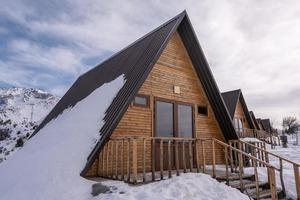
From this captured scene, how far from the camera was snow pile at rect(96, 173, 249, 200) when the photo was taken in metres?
5.42

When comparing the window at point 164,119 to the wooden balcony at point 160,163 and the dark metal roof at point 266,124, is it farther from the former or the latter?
the dark metal roof at point 266,124

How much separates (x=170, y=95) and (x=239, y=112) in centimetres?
1568

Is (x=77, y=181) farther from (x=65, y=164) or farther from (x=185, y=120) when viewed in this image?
(x=185, y=120)

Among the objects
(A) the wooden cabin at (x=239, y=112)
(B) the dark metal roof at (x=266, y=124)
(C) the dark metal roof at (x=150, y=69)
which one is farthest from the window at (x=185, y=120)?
(B) the dark metal roof at (x=266, y=124)

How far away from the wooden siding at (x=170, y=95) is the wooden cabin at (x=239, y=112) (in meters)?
11.6

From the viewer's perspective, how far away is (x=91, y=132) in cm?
796

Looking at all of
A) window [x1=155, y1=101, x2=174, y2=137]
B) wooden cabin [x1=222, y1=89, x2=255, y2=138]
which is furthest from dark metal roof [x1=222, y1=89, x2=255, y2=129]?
window [x1=155, y1=101, x2=174, y2=137]

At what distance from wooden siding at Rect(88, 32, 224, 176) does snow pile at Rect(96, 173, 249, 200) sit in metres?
2.48

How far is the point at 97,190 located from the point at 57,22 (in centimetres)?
889

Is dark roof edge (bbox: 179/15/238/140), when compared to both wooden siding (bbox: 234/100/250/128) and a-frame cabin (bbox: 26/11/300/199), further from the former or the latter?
wooden siding (bbox: 234/100/250/128)

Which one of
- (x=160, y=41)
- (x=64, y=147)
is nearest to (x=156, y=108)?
(x=160, y=41)

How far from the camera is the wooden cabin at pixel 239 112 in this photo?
74.4 ft

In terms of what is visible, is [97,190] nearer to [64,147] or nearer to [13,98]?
[64,147]

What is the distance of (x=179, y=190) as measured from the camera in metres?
5.73
